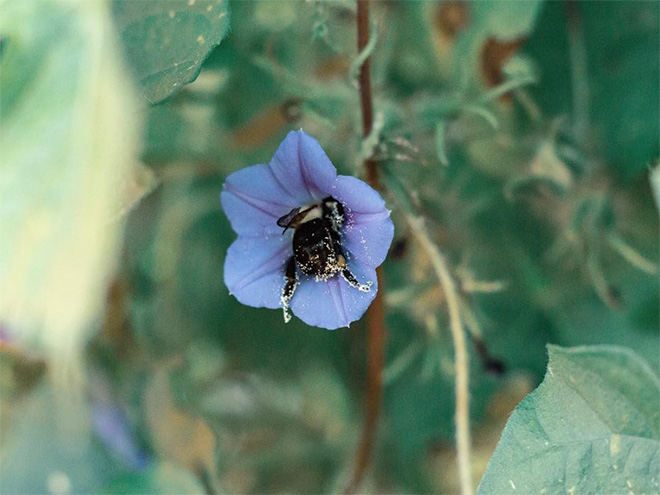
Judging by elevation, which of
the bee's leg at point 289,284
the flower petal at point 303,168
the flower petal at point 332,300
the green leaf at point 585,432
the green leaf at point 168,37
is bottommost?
the green leaf at point 585,432

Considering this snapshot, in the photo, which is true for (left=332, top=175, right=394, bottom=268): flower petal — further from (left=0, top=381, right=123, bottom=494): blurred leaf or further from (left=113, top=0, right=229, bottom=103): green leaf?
(left=0, top=381, right=123, bottom=494): blurred leaf

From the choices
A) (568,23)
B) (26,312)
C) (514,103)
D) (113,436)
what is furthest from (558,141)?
(26,312)

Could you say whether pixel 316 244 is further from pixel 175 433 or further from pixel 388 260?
pixel 175 433

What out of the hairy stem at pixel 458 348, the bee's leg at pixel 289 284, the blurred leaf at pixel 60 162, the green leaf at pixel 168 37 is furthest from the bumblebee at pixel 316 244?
the blurred leaf at pixel 60 162

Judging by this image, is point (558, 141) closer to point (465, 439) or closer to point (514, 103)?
point (514, 103)

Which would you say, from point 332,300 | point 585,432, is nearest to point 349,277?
point 332,300

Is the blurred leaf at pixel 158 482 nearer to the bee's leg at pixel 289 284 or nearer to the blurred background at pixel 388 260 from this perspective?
the blurred background at pixel 388 260
